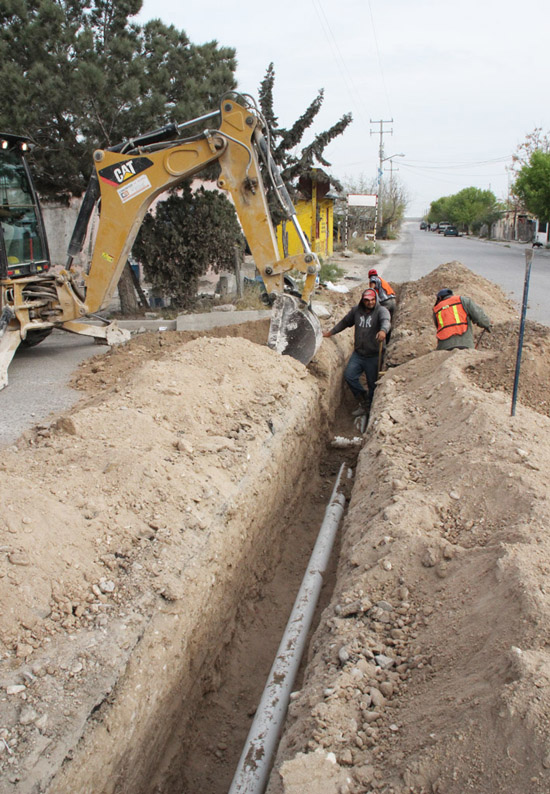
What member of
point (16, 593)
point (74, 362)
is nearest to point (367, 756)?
point (16, 593)

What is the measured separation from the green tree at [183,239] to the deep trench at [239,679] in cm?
733

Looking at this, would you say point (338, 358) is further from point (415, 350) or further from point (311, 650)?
point (311, 650)

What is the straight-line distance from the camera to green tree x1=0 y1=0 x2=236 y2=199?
10.3 metres

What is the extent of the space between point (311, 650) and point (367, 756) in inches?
43.0

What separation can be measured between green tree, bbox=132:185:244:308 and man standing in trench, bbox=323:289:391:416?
471 cm

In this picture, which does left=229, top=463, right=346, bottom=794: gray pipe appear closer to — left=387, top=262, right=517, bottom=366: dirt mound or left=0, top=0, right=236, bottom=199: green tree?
left=387, top=262, right=517, bottom=366: dirt mound

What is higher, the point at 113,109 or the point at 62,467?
the point at 113,109

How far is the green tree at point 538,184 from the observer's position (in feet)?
116

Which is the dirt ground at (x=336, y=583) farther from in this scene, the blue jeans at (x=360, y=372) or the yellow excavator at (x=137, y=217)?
the blue jeans at (x=360, y=372)

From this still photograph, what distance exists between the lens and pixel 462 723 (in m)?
2.55

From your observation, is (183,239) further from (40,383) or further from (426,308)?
(40,383)

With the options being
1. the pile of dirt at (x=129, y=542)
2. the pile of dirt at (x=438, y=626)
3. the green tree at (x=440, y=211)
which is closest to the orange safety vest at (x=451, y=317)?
the pile of dirt at (x=438, y=626)

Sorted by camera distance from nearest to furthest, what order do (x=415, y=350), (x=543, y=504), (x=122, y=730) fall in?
1. (x=122, y=730)
2. (x=543, y=504)
3. (x=415, y=350)

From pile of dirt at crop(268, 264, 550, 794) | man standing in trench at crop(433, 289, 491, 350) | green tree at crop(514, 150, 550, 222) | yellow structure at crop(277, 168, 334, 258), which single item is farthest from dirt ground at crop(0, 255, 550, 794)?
green tree at crop(514, 150, 550, 222)
